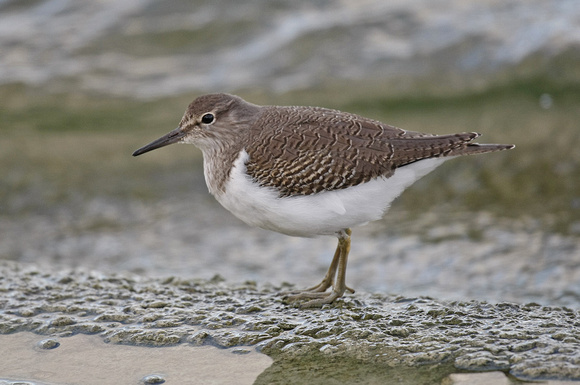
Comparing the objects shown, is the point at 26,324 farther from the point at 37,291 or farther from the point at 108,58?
the point at 108,58

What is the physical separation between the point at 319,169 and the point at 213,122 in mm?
978

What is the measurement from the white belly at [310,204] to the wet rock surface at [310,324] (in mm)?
569

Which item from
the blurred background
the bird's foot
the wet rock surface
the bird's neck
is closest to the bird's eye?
the bird's neck

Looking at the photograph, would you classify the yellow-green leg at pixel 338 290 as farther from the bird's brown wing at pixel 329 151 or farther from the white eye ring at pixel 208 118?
the white eye ring at pixel 208 118

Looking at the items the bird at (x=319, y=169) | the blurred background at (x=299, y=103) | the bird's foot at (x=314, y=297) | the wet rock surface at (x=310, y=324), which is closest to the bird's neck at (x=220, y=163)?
the bird at (x=319, y=169)

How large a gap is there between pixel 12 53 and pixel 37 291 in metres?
6.08

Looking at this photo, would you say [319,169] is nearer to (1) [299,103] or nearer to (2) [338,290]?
(2) [338,290]

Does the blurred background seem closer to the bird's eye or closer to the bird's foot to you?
the bird's foot

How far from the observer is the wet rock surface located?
364 cm

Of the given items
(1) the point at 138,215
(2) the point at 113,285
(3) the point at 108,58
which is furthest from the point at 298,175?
(3) the point at 108,58

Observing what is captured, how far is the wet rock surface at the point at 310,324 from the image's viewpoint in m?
3.64

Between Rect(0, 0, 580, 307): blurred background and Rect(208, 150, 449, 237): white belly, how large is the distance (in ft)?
3.65

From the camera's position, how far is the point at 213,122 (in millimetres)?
5000

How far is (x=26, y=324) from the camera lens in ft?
13.9
